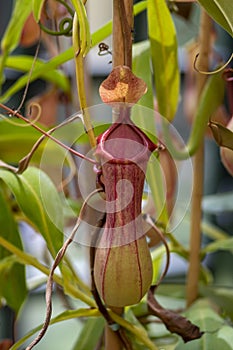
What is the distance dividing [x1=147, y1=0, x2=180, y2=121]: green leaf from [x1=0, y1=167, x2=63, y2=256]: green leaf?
0.51 feet

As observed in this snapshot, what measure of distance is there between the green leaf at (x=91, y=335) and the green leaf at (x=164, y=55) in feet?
0.73

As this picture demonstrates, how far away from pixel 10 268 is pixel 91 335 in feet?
0.35

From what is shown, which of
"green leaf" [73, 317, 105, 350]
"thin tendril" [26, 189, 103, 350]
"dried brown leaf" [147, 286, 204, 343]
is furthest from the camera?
"green leaf" [73, 317, 105, 350]

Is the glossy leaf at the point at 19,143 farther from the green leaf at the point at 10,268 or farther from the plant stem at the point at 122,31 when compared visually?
the plant stem at the point at 122,31

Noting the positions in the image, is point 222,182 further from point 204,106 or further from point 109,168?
point 109,168

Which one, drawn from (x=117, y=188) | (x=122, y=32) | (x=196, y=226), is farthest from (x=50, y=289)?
(x=196, y=226)

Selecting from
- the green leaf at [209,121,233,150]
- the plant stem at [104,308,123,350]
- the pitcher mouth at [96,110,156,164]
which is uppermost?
the pitcher mouth at [96,110,156,164]

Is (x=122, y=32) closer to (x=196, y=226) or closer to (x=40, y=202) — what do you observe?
(x=40, y=202)

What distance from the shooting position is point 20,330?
1.22 m

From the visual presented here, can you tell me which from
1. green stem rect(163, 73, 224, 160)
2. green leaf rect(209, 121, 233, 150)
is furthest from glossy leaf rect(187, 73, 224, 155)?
green leaf rect(209, 121, 233, 150)

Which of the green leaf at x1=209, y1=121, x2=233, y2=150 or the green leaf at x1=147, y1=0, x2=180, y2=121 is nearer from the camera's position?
the green leaf at x1=209, y1=121, x2=233, y2=150

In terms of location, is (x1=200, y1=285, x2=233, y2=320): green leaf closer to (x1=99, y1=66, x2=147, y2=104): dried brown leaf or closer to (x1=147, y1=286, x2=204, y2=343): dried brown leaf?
(x1=147, y1=286, x2=204, y2=343): dried brown leaf

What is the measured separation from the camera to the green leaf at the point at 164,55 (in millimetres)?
520

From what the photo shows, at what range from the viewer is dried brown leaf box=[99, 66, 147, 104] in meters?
0.38
